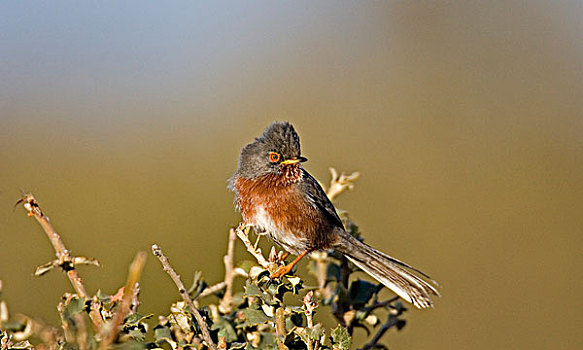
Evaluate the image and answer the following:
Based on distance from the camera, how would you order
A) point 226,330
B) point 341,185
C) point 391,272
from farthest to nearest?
point 391,272, point 341,185, point 226,330

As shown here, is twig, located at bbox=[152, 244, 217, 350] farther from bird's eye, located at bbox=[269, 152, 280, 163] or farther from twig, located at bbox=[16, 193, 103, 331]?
bird's eye, located at bbox=[269, 152, 280, 163]

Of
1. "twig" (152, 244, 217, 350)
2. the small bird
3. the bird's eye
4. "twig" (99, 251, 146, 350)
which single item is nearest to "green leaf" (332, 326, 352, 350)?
"twig" (152, 244, 217, 350)

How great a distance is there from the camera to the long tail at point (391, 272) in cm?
326

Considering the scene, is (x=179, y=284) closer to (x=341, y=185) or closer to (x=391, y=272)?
(x=341, y=185)

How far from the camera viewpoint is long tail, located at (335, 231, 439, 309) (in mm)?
3258

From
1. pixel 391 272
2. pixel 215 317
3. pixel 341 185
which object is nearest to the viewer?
pixel 215 317

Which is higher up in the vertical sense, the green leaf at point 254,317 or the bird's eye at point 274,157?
the bird's eye at point 274,157

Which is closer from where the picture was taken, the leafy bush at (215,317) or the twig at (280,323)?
the leafy bush at (215,317)

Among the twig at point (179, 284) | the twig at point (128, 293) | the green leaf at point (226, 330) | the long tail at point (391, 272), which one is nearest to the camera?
the twig at point (128, 293)

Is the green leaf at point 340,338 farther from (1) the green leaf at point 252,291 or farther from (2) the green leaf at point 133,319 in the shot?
(2) the green leaf at point 133,319

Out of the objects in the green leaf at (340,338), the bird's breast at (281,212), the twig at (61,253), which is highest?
the bird's breast at (281,212)

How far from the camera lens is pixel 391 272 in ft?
11.8

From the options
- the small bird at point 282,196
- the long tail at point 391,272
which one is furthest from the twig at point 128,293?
the small bird at point 282,196

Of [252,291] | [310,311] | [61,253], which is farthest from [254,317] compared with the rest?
[61,253]
